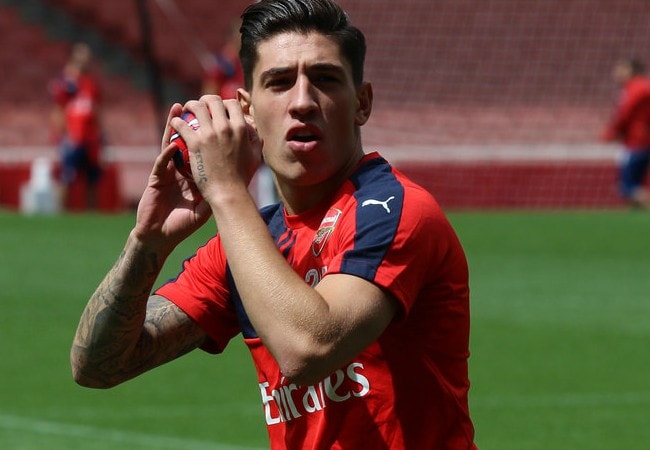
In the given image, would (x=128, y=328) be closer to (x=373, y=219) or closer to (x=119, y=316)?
(x=119, y=316)

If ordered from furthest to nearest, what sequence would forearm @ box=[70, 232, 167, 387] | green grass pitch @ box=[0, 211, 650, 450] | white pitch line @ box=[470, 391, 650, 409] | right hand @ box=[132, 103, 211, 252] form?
white pitch line @ box=[470, 391, 650, 409], green grass pitch @ box=[0, 211, 650, 450], forearm @ box=[70, 232, 167, 387], right hand @ box=[132, 103, 211, 252]

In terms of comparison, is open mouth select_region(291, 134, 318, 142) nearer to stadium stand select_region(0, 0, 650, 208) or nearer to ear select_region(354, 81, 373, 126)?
ear select_region(354, 81, 373, 126)

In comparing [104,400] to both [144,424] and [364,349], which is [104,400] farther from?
[364,349]

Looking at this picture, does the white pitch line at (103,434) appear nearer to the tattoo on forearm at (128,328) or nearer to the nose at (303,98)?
the tattoo on forearm at (128,328)

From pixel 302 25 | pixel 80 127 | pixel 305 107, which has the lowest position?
pixel 80 127

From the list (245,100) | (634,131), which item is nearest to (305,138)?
(245,100)

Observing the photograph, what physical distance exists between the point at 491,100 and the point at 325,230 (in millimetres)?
23139

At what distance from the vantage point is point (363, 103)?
12.6ft

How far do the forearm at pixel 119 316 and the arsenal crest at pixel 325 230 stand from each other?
0.50 metres

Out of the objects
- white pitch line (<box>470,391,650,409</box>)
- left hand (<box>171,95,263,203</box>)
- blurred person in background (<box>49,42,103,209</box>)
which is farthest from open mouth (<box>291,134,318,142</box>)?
blurred person in background (<box>49,42,103,209</box>)

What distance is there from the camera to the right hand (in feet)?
12.8

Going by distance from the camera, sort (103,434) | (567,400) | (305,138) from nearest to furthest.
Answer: (305,138), (103,434), (567,400)

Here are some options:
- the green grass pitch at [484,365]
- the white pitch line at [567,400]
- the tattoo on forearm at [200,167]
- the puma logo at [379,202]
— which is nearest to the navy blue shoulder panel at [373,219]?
the puma logo at [379,202]

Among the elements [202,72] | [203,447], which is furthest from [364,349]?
[202,72]
